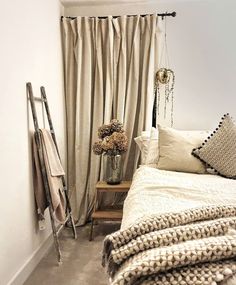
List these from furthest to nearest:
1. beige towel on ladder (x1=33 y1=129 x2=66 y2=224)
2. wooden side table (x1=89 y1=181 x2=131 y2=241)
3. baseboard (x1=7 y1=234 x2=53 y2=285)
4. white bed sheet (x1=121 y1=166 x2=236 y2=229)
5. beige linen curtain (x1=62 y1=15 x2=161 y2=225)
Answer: beige linen curtain (x1=62 y1=15 x2=161 y2=225) < wooden side table (x1=89 y1=181 x2=131 y2=241) < beige towel on ladder (x1=33 y1=129 x2=66 y2=224) < baseboard (x1=7 y1=234 x2=53 y2=285) < white bed sheet (x1=121 y1=166 x2=236 y2=229)

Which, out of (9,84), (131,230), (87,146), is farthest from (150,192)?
(87,146)

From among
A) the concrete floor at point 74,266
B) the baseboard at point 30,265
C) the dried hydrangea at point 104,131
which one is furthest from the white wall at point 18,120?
the dried hydrangea at point 104,131

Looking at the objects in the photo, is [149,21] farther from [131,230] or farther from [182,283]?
[182,283]

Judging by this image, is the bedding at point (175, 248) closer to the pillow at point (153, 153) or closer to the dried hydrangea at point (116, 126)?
the pillow at point (153, 153)

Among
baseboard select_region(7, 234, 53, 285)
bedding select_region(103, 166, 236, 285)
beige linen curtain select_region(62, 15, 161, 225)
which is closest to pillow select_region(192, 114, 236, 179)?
beige linen curtain select_region(62, 15, 161, 225)

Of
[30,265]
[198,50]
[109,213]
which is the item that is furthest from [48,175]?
[198,50]

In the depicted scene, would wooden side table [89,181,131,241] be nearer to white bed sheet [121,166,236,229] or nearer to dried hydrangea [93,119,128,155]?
dried hydrangea [93,119,128,155]

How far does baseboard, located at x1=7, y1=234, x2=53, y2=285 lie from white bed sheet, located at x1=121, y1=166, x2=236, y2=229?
916 millimetres

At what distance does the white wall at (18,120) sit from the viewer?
6.16 feet

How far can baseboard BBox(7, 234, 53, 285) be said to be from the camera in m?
2.03

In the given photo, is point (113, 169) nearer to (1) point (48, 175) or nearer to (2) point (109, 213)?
(2) point (109, 213)

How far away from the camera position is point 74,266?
2.33 metres

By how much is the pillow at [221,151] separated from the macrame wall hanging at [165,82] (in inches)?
29.9

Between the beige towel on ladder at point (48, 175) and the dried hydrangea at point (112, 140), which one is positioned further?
the dried hydrangea at point (112, 140)
